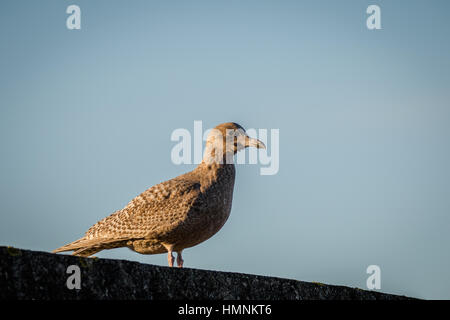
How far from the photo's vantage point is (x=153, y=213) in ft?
32.2

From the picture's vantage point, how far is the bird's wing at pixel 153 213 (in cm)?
954

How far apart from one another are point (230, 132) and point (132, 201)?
185 cm

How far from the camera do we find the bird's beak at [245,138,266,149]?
34.3 feet

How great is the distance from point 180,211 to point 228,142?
60.5 inches

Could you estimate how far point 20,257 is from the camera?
15.4 ft

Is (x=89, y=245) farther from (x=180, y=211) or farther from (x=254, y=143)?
(x=254, y=143)

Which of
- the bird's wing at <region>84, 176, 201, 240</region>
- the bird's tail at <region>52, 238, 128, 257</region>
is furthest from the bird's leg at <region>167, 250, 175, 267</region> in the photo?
the bird's tail at <region>52, 238, 128, 257</region>

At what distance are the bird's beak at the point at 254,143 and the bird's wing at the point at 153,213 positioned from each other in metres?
1.14

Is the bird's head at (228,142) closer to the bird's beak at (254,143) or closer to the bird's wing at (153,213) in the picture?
the bird's beak at (254,143)

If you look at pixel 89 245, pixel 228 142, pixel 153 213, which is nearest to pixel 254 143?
pixel 228 142

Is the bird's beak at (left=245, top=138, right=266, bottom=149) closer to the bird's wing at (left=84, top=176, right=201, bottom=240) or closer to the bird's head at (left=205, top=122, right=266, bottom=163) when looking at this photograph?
the bird's head at (left=205, top=122, right=266, bottom=163)
